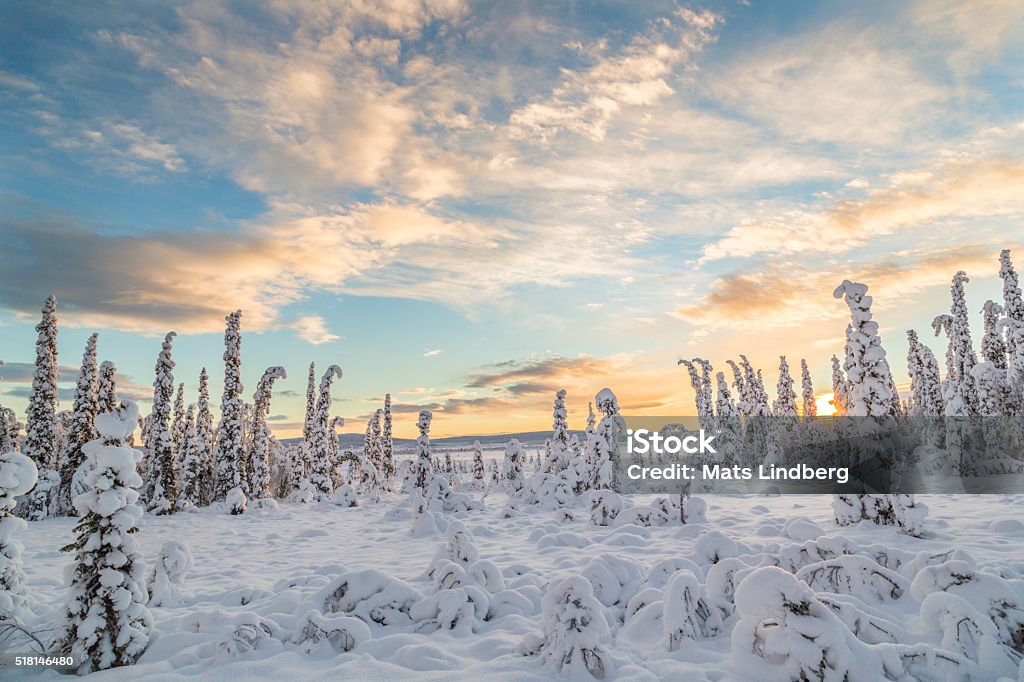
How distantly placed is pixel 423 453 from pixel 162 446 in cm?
1280

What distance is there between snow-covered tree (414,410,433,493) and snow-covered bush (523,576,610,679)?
17862mm

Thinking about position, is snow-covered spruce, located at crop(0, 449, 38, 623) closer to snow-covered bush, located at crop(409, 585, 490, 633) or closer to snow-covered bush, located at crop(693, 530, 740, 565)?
snow-covered bush, located at crop(409, 585, 490, 633)

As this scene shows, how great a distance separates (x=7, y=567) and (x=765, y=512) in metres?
17.0

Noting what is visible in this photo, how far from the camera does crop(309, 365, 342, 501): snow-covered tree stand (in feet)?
101

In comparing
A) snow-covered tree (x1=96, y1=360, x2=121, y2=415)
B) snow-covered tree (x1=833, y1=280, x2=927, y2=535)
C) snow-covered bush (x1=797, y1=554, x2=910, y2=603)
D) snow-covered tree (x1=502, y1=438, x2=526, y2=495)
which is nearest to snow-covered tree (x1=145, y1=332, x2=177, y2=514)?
snow-covered tree (x1=96, y1=360, x2=121, y2=415)

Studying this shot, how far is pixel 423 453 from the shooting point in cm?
2459

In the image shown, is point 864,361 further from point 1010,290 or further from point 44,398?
point 44,398

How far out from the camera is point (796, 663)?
4398mm

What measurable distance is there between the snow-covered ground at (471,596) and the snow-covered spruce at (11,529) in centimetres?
112

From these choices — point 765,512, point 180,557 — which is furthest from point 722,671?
point 765,512

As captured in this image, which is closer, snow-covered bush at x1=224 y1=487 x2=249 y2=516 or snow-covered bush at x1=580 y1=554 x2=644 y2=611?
snow-covered bush at x1=580 y1=554 x2=644 y2=611

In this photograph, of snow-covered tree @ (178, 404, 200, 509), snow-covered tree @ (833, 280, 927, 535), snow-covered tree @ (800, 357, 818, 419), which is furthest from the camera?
snow-covered tree @ (800, 357, 818, 419)

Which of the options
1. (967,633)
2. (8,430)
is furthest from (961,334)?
(8,430)

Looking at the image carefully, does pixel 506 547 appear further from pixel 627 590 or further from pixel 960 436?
pixel 960 436
